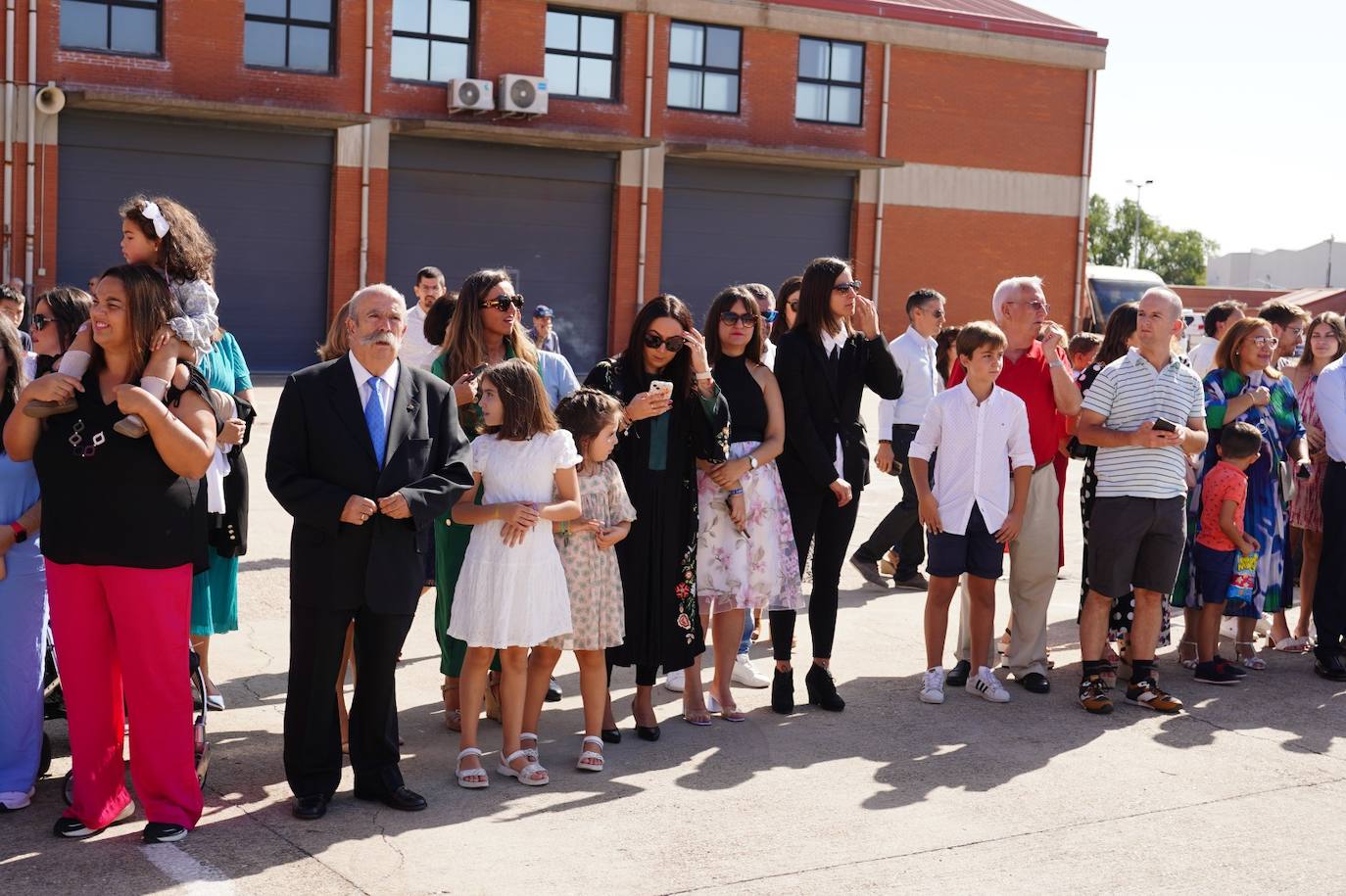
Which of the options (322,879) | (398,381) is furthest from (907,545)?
(322,879)

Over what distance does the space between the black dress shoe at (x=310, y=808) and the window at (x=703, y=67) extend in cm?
2537

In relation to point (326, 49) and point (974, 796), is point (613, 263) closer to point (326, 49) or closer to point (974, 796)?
point (326, 49)

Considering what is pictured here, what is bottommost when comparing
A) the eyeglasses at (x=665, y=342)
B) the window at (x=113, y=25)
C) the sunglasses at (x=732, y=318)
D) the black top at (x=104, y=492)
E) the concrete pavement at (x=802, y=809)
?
the concrete pavement at (x=802, y=809)

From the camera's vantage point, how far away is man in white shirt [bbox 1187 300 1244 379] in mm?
8711

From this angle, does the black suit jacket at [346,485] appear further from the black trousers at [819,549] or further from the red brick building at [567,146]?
the red brick building at [567,146]

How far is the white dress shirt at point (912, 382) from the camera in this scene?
10.0 metres

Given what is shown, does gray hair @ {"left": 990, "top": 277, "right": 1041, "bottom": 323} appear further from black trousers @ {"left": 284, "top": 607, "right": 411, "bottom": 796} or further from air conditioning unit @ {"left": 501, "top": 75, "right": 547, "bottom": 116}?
air conditioning unit @ {"left": 501, "top": 75, "right": 547, "bottom": 116}

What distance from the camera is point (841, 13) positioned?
30.3 m

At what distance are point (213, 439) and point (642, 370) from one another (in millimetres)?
2052

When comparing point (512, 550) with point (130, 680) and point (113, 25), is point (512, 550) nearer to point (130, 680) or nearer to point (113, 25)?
point (130, 680)

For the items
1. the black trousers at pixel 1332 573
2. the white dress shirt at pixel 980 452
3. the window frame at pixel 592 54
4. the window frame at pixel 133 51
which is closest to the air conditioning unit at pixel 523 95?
the window frame at pixel 592 54

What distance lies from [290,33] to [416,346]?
61.2 ft

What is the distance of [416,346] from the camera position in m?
9.07

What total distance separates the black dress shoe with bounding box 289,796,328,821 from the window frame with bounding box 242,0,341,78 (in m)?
22.5
